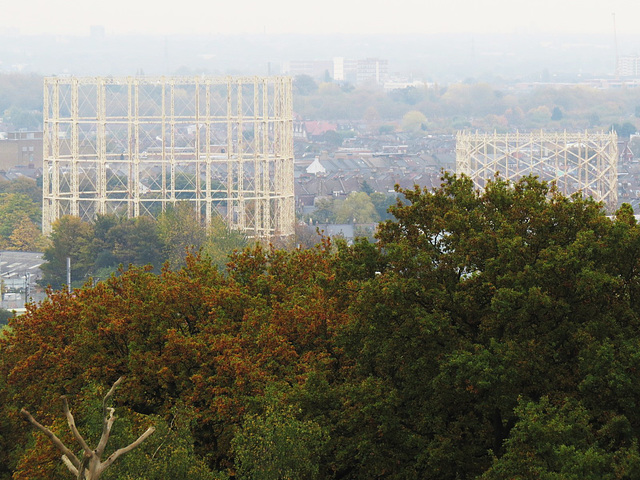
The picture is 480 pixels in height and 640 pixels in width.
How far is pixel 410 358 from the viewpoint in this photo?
793 inches

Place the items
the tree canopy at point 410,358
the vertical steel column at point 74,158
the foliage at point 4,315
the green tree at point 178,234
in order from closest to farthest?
the tree canopy at point 410,358 → the foliage at point 4,315 → the vertical steel column at point 74,158 → the green tree at point 178,234

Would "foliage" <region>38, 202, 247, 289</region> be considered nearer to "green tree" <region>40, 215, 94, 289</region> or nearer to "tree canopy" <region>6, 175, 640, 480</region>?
"green tree" <region>40, 215, 94, 289</region>

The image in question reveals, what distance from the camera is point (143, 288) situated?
A: 25266 millimetres

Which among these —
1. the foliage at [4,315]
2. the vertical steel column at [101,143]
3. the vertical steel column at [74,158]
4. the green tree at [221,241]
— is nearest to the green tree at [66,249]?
the vertical steel column at [74,158]

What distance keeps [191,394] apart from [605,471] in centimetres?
792

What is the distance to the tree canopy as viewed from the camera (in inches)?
710

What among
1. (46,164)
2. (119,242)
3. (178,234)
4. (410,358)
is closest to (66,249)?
(119,242)

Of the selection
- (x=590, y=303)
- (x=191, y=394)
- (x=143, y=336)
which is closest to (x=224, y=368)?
(x=191, y=394)

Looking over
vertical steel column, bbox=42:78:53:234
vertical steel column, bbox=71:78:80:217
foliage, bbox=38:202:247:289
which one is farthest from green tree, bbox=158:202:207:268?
vertical steel column, bbox=42:78:53:234

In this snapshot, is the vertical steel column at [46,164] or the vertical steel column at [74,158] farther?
the vertical steel column at [46,164]

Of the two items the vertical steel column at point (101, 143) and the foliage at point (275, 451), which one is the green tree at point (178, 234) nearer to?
the vertical steel column at point (101, 143)

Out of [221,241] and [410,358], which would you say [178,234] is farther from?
[410,358]

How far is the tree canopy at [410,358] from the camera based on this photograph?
59.2ft

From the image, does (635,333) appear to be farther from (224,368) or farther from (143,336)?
(143,336)
